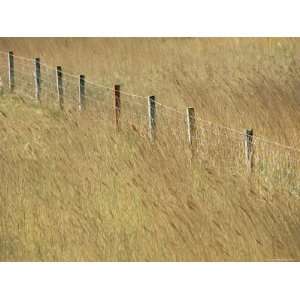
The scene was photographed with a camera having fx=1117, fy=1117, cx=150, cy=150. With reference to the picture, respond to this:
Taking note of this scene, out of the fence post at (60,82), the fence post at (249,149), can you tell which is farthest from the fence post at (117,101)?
the fence post at (249,149)

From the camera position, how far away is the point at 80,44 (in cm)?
917

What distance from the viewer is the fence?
9.13 meters

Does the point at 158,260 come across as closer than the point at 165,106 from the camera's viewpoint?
Yes

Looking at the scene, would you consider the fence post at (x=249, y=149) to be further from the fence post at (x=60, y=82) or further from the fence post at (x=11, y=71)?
the fence post at (x=11, y=71)

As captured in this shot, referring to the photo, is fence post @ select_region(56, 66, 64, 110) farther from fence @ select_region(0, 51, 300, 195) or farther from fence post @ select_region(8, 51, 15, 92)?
fence post @ select_region(8, 51, 15, 92)

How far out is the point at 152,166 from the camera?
29.4ft

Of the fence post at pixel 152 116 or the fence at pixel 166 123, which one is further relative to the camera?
the fence post at pixel 152 116

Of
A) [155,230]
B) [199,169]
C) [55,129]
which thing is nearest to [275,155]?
[199,169]

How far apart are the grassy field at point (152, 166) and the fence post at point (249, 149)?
0.12 meters

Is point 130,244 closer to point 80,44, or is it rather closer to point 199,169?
point 199,169

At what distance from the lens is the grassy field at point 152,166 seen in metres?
8.70

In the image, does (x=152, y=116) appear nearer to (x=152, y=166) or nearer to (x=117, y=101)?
(x=117, y=101)

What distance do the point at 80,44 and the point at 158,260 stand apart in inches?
75.2

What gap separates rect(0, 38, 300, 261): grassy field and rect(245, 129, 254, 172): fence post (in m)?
0.12
